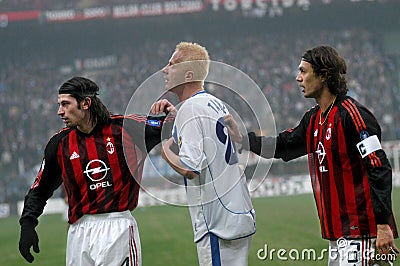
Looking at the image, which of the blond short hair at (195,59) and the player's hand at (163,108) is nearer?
the blond short hair at (195,59)

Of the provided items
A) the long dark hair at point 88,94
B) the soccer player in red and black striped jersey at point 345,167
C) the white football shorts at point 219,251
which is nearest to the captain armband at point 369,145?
the soccer player in red and black striped jersey at point 345,167

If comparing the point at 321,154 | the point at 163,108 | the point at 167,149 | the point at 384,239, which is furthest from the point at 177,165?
the point at 384,239

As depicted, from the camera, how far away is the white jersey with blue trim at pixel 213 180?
14.1 ft

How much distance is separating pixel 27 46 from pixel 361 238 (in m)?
30.9

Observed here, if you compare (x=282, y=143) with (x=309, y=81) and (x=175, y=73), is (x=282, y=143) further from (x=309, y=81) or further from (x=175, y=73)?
(x=175, y=73)

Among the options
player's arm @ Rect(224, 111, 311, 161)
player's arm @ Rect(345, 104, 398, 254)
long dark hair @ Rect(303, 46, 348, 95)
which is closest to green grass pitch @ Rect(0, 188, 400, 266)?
player's arm @ Rect(224, 111, 311, 161)

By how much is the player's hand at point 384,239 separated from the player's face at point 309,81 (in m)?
0.95

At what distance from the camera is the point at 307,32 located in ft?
113

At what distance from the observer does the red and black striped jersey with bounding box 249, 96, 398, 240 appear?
412 cm

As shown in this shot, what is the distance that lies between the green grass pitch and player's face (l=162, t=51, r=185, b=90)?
4977 mm

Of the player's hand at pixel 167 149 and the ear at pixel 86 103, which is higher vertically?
the ear at pixel 86 103

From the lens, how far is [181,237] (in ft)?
43.4

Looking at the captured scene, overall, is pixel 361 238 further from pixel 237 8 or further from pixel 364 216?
pixel 237 8

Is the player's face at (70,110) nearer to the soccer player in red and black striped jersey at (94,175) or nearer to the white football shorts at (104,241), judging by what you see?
the soccer player in red and black striped jersey at (94,175)
